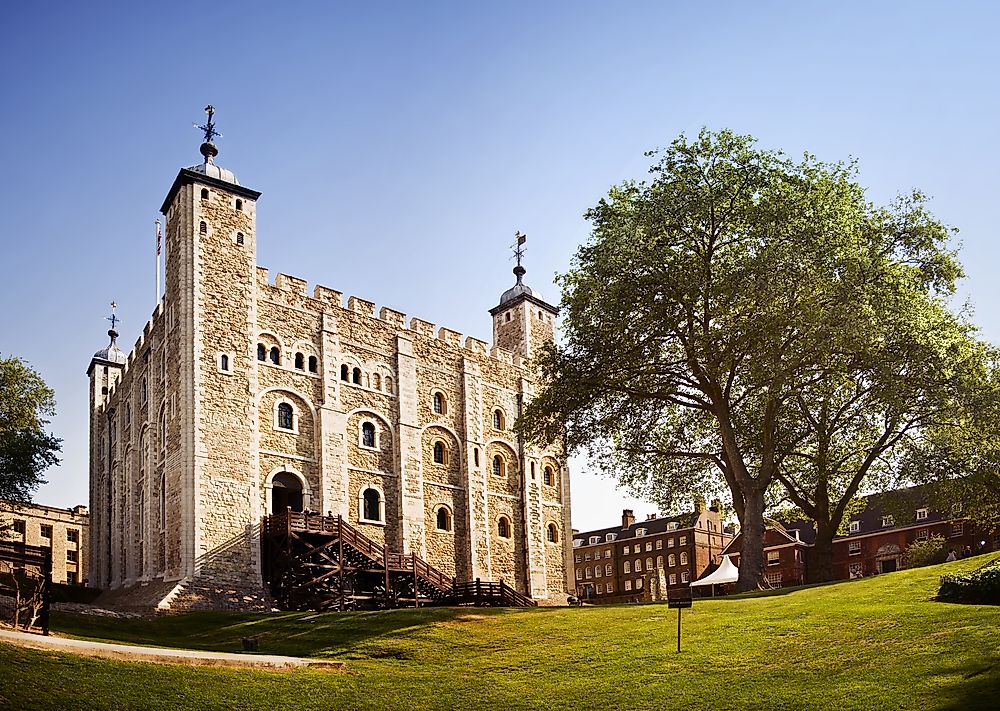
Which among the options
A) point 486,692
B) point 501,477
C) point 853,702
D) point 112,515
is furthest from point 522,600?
point 853,702

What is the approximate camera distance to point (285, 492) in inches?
1547

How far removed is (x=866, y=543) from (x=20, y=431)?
54.8 m

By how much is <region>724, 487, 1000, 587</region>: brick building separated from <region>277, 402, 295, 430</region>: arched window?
33.8 meters

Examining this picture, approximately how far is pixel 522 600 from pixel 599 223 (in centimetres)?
1752

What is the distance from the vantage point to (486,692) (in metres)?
19.1

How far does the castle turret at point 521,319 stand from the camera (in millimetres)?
54875

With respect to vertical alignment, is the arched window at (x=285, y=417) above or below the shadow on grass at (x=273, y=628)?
above

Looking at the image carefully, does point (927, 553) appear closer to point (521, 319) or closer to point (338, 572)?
point (521, 319)

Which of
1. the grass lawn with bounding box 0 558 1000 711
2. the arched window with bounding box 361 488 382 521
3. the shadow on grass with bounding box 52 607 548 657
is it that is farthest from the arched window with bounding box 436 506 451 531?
the grass lawn with bounding box 0 558 1000 711

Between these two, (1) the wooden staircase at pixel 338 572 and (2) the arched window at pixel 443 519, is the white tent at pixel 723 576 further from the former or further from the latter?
(2) the arched window at pixel 443 519

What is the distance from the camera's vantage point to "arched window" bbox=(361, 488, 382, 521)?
137ft

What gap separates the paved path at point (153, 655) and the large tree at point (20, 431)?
88.7ft

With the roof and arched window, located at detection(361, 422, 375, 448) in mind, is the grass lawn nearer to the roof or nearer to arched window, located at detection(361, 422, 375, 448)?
arched window, located at detection(361, 422, 375, 448)

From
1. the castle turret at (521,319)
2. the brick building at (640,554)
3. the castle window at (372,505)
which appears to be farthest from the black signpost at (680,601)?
the brick building at (640,554)
